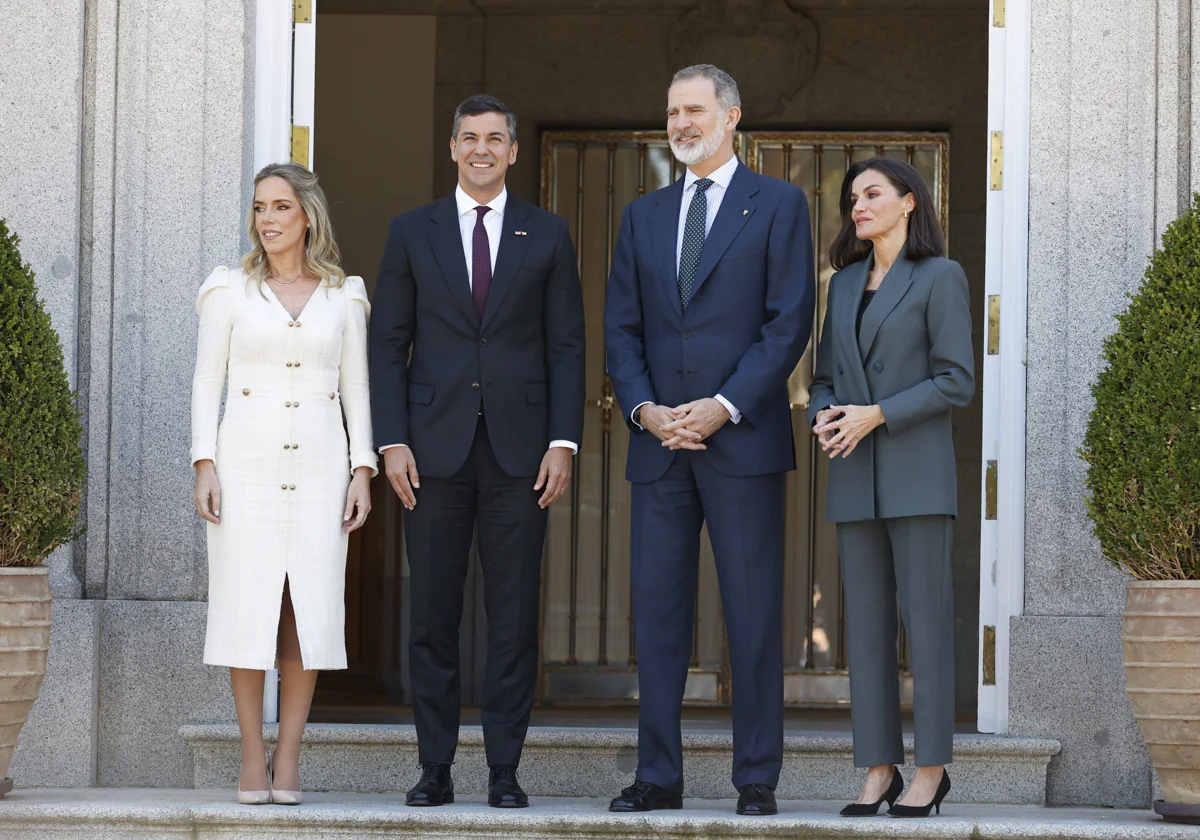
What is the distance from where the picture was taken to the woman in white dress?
4.61 m

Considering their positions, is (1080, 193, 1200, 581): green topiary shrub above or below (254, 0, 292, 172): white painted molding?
below

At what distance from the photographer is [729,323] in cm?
468

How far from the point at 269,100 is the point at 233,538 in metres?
1.74

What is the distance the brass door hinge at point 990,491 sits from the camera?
546 centimetres

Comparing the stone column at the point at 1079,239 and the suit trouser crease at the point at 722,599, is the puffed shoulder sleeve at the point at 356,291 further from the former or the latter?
the stone column at the point at 1079,239

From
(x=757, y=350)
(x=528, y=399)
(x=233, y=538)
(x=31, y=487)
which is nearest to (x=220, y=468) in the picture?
(x=233, y=538)

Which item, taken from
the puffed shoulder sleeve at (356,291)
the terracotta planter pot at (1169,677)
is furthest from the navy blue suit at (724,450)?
the terracotta planter pot at (1169,677)

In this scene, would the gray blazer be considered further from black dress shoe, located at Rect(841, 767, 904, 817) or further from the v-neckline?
the v-neckline

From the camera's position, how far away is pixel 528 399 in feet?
15.8

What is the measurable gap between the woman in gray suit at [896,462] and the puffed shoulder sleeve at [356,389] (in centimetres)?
123

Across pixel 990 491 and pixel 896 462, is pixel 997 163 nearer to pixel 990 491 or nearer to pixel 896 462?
pixel 990 491

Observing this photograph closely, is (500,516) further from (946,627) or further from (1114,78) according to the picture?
(1114,78)

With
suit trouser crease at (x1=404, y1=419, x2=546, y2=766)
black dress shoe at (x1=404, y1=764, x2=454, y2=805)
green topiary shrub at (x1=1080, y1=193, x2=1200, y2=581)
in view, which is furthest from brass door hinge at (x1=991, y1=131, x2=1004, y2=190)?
black dress shoe at (x1=404, y1=764, x2=454, y2=805)

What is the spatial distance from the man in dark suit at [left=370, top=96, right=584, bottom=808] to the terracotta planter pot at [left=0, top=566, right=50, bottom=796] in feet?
3.35
